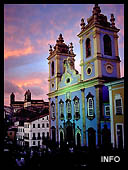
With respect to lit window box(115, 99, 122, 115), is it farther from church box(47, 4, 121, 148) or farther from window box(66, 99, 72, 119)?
window box(66, 99, 72, 119)

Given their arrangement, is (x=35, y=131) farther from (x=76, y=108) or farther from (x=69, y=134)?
(x=76, y=108)

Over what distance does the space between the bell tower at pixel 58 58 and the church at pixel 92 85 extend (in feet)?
9.99

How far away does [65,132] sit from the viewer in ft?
94.9

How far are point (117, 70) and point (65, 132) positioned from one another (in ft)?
44.0

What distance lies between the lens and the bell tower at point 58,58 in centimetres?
3300

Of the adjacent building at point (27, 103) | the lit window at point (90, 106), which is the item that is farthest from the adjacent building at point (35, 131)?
the adjacent building at point (27, 103)

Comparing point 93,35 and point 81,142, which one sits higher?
point 93,35

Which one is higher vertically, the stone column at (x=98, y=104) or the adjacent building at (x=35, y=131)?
the stone column at (x=98, y=104)

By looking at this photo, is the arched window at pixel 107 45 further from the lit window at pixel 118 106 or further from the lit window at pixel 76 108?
the lit window at pixel 118 106
